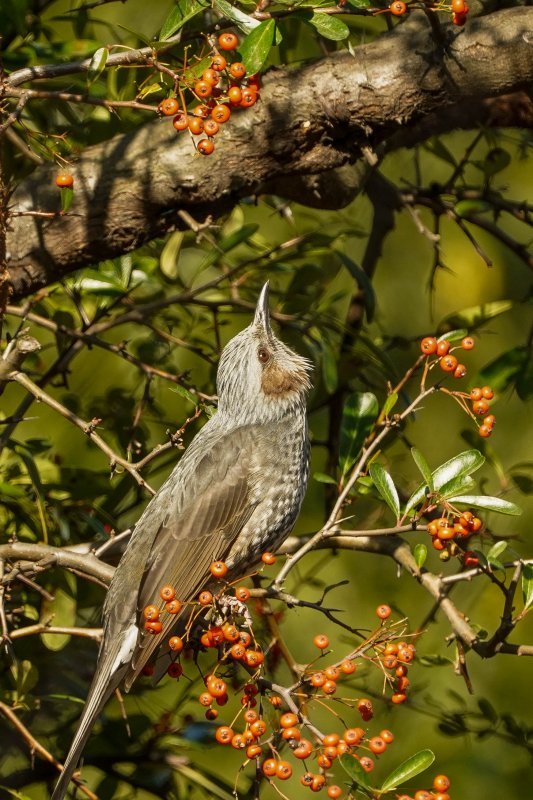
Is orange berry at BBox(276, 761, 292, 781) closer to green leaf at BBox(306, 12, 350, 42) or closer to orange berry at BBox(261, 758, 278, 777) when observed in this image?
orange berry at BBox(261, 758, 278, 777)

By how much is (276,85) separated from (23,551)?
1.81 meters

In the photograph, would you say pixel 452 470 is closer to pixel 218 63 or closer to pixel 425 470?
pixel 425 470

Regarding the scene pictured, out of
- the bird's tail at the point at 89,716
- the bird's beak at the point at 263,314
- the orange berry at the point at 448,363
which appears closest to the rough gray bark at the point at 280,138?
the bird's beak at the point at 263,314

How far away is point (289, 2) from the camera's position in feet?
10.0

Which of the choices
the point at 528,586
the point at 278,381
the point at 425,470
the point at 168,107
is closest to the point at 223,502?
the point at 278,381

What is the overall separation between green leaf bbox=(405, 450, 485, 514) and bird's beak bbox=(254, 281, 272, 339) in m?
1.25

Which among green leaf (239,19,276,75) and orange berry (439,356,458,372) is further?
orange berry (439,356,458,372)

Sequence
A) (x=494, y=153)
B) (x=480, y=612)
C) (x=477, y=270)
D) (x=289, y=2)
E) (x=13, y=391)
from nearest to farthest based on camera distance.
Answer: (x=289, y=2) < (x=494, y=153) < (x=13, y=391) < (x=480, y=612) < (x=477, y=270)

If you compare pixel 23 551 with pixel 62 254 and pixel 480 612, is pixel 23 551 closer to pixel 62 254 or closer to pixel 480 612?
pixel 62 254

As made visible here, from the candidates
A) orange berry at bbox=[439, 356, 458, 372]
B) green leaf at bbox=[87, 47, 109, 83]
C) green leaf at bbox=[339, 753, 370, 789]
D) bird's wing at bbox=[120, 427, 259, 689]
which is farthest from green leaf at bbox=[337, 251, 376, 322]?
green leaf at bbox=[339, 753, 370, 789]

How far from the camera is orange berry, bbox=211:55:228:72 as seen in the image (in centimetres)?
299

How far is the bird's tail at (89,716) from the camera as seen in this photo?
10.5 ft

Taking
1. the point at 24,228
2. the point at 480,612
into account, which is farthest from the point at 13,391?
the point at 480,612

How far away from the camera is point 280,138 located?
12.6 ft
